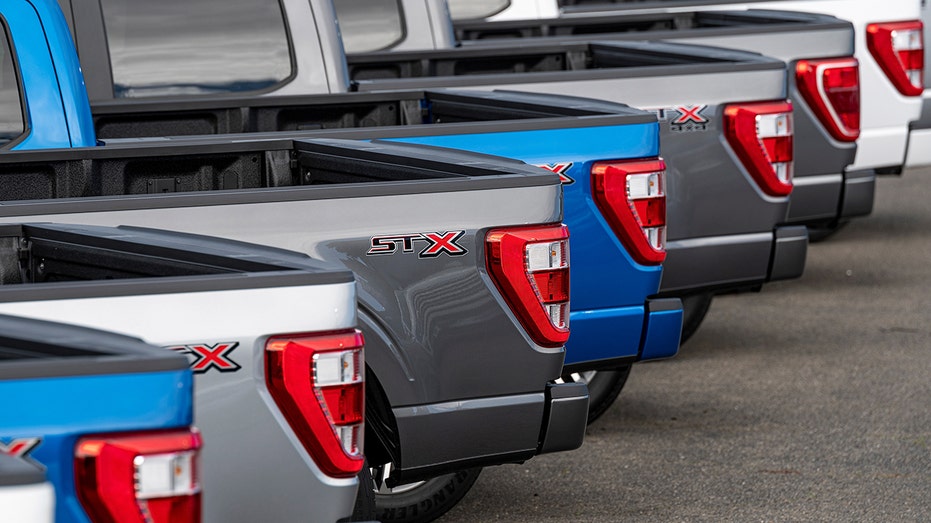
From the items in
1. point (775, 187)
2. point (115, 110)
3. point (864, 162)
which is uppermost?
point (115, 110)

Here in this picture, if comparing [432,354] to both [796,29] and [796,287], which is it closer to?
[796,29]

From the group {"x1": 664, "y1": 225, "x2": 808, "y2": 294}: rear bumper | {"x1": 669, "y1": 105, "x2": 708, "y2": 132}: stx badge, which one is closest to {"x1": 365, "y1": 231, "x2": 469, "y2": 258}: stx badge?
{"x1": 664, "y1": 225, "x2": 808, "y2": 294}: rear bumper

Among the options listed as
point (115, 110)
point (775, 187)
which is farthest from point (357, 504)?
point (775, 187)

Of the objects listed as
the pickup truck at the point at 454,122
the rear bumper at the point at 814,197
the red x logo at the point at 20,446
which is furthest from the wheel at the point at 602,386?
the red x logo at the point at 20,446

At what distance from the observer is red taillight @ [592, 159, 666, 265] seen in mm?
5965

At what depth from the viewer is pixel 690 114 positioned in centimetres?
729

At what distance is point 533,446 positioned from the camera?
4.93 m

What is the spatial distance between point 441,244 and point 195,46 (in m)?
2.86

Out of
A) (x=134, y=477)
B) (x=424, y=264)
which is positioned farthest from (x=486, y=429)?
(x=134, y=477)

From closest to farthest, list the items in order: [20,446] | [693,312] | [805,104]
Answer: [20,446], [693,312], [805,104]

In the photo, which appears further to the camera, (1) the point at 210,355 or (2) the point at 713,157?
(2) the point at 713,157

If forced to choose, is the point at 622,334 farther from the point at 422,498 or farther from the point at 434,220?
the point at 434,220

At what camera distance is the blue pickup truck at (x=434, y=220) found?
4.41 meters

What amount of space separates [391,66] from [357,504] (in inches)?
196
